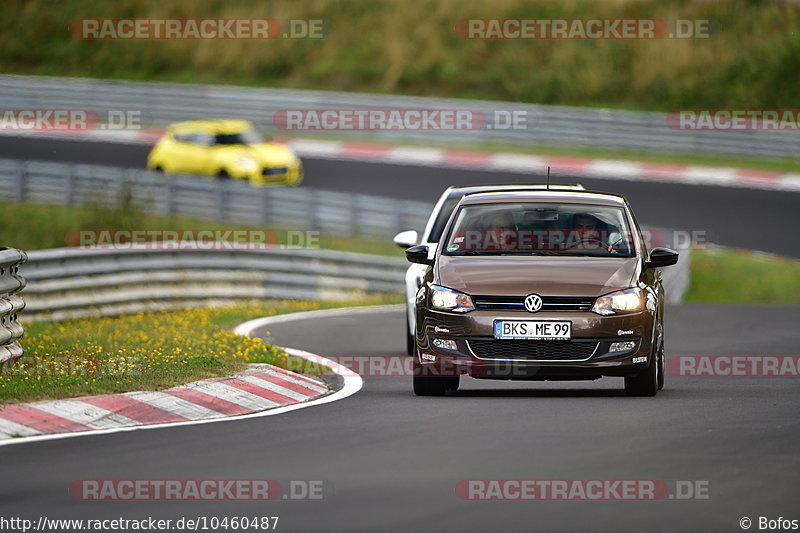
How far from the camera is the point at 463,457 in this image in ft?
32.6

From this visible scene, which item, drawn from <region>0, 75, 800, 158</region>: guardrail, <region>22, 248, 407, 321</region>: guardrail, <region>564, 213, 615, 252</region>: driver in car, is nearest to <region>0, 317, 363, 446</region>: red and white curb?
<region>564, 213, 615, 252</region>: driver in car

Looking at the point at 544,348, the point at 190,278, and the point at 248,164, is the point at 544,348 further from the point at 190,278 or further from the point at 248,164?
the point at 248,164

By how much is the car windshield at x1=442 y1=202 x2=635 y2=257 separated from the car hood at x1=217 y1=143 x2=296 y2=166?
22179 mm

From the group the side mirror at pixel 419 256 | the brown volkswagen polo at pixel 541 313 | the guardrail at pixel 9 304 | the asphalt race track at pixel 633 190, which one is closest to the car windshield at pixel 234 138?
the asphalt race track at pixel 633 190

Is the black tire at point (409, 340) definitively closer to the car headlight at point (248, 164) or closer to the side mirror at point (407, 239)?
the side mirror at point (407, 239)

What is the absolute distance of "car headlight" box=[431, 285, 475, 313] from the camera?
12578 mm

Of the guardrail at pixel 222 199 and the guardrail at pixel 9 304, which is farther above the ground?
the guardrail at pixel 222 199

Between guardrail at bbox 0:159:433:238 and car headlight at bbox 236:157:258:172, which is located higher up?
car headlight at bbox 236:157:258:172

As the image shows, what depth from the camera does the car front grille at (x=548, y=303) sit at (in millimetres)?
12477

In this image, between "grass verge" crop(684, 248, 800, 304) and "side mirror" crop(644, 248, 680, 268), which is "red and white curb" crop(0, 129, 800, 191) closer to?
"grass verge" crop(684, 248, 800, 304)

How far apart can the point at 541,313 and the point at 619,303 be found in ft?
1.98

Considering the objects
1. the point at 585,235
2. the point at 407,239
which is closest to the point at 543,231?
the point at 585,235

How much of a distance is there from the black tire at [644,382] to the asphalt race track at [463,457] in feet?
0.48

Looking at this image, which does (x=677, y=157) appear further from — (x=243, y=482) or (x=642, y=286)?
(x=243, y=482)
